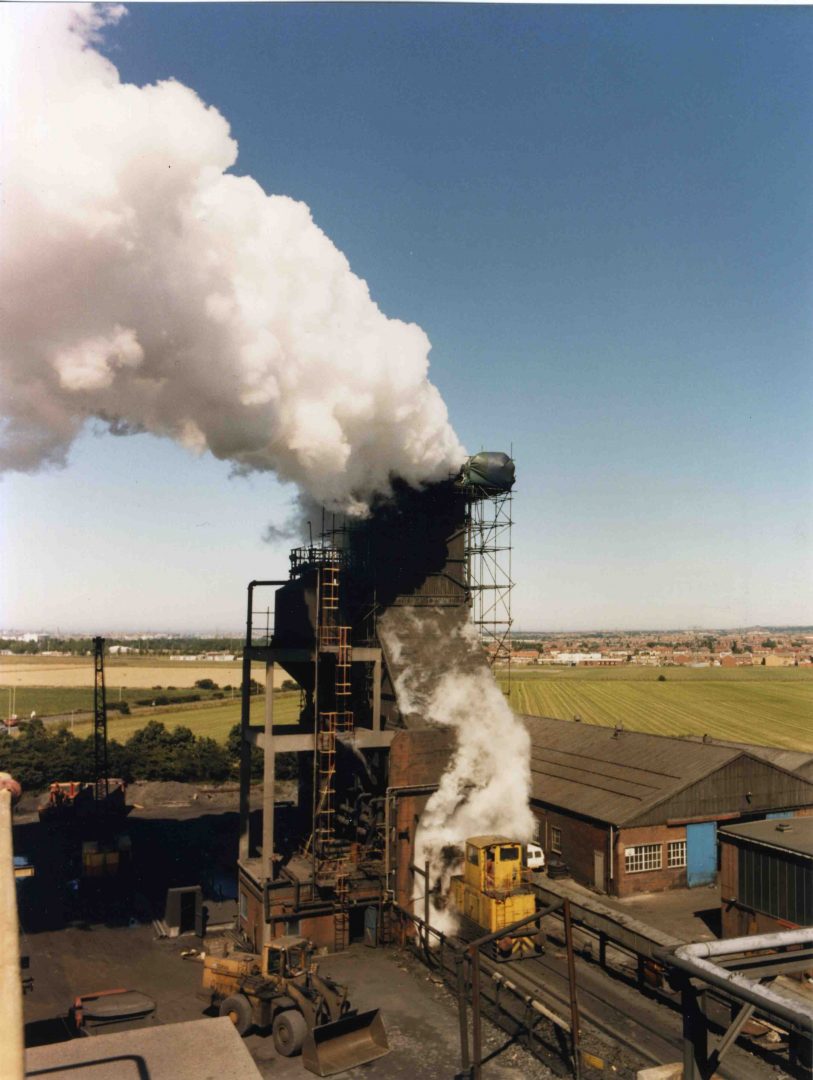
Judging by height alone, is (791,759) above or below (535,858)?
above

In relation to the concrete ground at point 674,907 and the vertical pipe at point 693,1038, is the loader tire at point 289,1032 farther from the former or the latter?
the vertical pipe at point 693,1038

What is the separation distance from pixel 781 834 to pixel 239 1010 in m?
16.3

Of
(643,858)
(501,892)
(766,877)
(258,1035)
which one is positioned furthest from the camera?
(643,858)

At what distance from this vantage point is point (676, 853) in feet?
101

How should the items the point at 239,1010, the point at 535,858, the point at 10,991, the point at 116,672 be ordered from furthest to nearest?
the point at 116,672, the point at 535,858, the point at 239,1010, the point at 10,991

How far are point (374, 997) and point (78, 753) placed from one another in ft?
Answer: 147

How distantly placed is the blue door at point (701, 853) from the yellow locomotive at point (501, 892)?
9377mm

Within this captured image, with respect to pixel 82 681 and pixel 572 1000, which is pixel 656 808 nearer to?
pixel 572 1000

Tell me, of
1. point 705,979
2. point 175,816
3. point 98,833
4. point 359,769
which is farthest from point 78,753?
point 705,979

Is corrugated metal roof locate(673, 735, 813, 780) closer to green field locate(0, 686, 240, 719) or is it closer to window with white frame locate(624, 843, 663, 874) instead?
window with white frame locate(624, 843, 663, 874)

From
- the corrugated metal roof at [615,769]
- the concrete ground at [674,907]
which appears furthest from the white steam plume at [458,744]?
the corrugated metal roof at [615,769]

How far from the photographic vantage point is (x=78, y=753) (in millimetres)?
59250

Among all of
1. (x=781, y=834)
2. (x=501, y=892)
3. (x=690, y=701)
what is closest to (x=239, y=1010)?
(x=501, y=892)

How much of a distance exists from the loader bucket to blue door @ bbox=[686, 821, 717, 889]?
55.7ft
